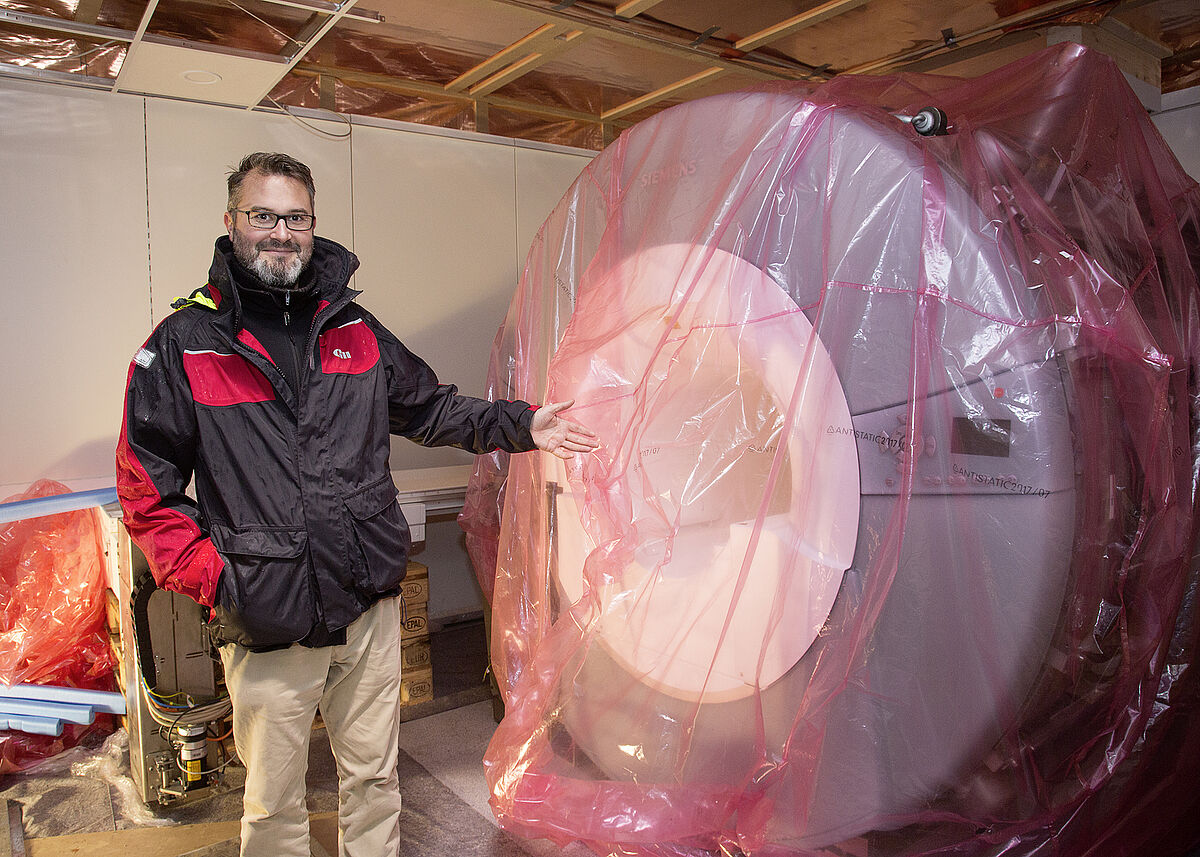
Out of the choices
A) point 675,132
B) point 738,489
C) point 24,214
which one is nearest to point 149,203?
point 24,214

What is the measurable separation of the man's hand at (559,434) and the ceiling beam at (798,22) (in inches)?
59.9

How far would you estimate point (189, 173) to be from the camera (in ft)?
10.3

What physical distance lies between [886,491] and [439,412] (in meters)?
0.94

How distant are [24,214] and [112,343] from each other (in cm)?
46

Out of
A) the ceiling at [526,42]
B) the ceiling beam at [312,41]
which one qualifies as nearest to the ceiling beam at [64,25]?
the ceiling at [526,42]

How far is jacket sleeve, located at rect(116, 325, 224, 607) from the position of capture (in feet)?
5.10

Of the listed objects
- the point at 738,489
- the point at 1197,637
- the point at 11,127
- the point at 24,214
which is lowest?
the point at 1197,637

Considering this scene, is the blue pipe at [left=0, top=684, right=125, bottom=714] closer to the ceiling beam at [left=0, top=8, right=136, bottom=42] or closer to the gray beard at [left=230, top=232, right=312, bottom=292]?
the gray beard at [left=230, top=232, right=312, bottom=292]

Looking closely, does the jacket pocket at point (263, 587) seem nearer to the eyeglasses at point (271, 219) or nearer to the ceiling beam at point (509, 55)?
the eyeglasses at point (271, 219)

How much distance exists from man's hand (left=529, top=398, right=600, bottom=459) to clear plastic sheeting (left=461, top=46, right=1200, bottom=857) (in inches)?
1.2

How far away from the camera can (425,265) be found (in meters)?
3.62

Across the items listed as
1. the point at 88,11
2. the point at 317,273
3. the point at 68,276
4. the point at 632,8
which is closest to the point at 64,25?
the point at 88,11

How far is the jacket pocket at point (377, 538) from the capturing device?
1.69 meters

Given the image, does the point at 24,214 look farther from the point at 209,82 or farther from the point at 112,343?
the point at 209,82
